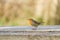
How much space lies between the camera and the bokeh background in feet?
4.79

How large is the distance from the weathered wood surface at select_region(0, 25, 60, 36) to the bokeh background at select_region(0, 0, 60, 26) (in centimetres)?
7

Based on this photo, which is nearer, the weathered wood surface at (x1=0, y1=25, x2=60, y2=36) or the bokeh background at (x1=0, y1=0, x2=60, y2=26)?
the weathered wood surface at (x1=0, y1=25, x2=60, y2=36)

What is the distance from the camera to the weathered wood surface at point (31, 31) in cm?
131

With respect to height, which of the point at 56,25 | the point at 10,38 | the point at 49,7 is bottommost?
the point at 10,38

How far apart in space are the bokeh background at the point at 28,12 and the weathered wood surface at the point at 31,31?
7cm

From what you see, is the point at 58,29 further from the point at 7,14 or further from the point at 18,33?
the point at 7,14

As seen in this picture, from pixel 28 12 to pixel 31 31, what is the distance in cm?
25

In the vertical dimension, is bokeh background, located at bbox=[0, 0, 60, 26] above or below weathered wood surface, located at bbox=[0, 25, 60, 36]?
above

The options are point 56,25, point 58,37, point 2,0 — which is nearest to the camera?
point 58,37

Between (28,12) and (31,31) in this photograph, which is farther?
(28,12)

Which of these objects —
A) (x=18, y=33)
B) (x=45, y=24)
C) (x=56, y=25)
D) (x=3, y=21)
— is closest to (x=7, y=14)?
(x=3, y=21)

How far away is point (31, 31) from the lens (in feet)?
4.37

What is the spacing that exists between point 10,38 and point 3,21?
25 cm

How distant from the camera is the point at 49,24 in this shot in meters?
1.43
